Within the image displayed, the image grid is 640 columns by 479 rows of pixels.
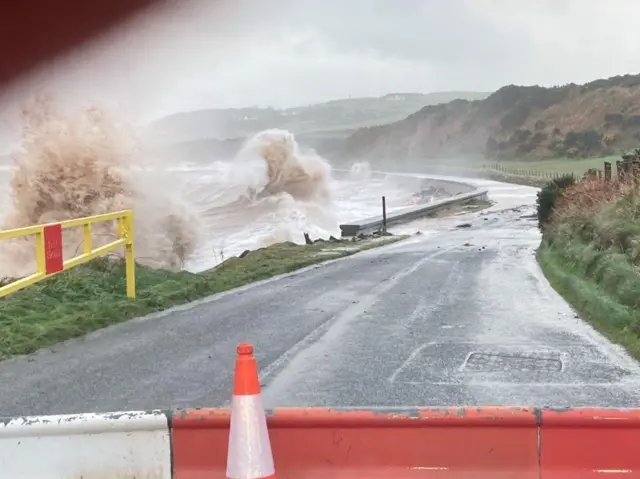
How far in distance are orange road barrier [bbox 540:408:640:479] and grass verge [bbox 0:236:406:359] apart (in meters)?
4.76

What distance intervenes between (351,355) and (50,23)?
38.1ft

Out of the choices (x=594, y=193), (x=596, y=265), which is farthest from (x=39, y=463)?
(x=594, y=193)

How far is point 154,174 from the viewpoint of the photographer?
20828mm

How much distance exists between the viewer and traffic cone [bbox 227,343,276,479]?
2.90 m

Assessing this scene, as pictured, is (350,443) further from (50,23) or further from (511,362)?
(50,23)

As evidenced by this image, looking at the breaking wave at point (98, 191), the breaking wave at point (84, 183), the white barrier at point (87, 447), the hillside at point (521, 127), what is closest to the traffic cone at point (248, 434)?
the white barrier at point (87, 447)

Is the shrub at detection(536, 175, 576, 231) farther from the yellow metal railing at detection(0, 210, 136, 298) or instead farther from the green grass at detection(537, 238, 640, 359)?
the yellow metal railing at detection(0, 210, 136, 298)

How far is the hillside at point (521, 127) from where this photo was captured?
85000 millimetres

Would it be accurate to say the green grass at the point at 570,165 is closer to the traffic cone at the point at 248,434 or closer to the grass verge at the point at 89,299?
the grass verge at the point at 89,299

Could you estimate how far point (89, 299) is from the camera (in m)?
8.52

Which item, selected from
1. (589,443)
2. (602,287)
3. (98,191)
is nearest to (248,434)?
(589,443)

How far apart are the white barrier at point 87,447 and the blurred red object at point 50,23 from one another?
36.2ft

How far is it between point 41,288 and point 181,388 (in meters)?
4.00

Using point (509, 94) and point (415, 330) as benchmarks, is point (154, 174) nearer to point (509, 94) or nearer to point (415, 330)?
point (415, 330)
